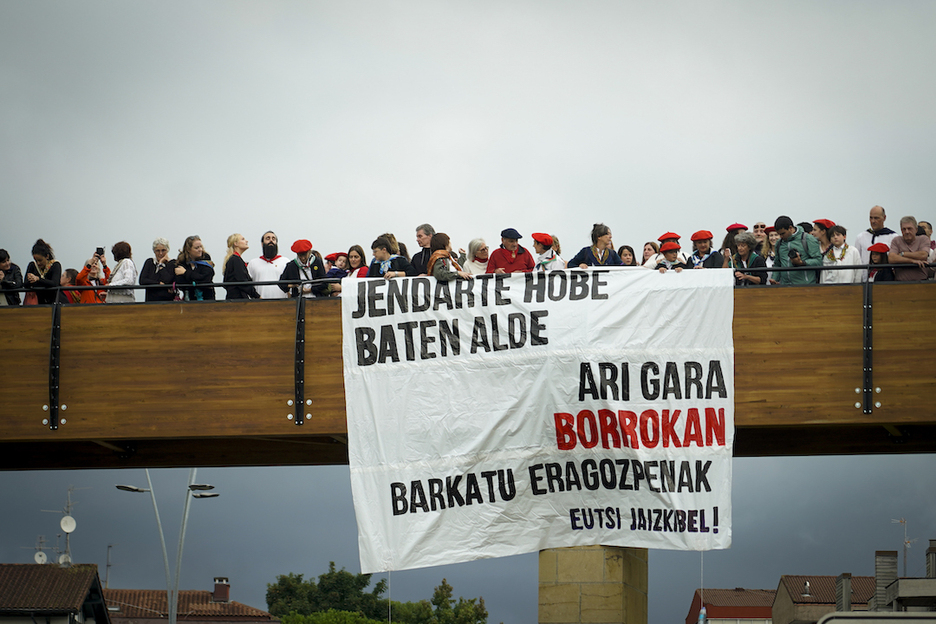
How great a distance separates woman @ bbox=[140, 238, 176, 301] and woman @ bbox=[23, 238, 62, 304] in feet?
4.53

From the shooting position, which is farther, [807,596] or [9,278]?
[807,596]

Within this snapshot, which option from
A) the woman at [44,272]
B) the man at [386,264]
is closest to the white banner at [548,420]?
the man at [386,264]

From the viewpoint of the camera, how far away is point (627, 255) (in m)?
14.5

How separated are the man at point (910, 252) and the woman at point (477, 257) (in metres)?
5.16

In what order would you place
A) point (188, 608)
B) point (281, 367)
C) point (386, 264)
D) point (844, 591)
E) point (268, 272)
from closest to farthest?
point (386, 264) < point (281, 367) < point (268, 272) < point (844, 591) < point (188, 608)

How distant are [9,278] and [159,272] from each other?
7.87 feet

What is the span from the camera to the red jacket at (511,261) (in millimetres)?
13680

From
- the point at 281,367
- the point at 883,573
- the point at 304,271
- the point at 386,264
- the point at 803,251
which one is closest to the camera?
the point at 803,251

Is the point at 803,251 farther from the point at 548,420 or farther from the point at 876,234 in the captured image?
the point at 548,420

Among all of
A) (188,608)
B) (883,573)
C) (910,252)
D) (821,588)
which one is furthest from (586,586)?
(821,588)

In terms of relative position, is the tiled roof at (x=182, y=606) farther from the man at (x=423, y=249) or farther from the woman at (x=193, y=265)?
the man at (x=423, y=249)

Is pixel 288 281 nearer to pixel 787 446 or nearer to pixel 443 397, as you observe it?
pixel 443 397

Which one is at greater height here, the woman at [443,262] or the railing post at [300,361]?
the woman at [443,262]

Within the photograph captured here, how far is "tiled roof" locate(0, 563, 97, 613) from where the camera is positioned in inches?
1768
